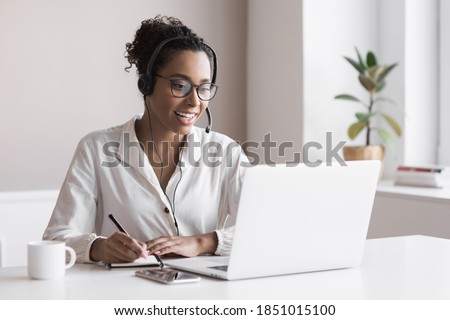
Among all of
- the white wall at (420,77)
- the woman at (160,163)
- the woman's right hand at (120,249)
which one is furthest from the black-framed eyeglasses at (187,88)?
the white wall at (420,77)

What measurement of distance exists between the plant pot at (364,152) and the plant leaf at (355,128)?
0.06 meters

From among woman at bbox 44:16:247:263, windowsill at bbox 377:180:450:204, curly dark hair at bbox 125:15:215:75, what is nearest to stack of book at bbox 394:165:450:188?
windowsill at bbox 377:180:450:204

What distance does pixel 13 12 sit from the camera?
10.7ft

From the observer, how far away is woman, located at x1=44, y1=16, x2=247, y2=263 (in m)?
2.17

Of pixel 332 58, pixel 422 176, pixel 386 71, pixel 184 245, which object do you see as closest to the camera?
pixel 184 245

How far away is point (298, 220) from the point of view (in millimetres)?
1650

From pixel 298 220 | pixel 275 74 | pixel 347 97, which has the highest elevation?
pixel 275 74

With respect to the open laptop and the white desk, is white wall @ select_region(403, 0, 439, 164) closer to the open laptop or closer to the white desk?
the white desk

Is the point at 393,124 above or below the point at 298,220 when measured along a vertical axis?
above

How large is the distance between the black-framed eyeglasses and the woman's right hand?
1.71 ft

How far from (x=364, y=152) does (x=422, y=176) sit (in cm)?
30

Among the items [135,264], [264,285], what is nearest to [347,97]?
[135,264]

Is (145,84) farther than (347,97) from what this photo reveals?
No

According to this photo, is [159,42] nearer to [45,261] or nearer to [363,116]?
[45,261]
